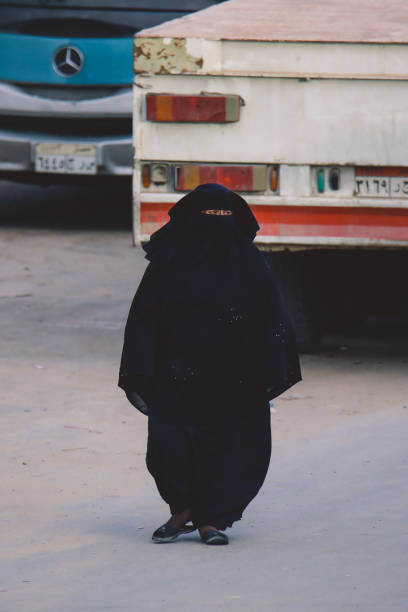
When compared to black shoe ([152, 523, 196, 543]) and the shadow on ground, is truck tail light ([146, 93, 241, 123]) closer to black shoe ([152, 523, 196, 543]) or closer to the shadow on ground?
black shoe ([152, 523, 196, 543])

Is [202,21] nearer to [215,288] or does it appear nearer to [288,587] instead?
[215,288]

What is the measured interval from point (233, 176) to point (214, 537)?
2.85m

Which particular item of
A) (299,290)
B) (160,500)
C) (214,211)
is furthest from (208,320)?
(299,290)

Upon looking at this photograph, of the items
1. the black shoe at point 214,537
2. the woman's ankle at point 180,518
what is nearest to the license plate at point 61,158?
the woman's ankle at point 180,518

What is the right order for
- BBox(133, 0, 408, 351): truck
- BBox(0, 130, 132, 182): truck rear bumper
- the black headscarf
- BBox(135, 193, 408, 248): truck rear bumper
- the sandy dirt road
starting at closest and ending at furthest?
1. the sandy dirt road
2. the black headscarf
3. BBox(133, 0, 408, 351): truck
4. BBox(135, 193, 408, 248): truck rear bumper
5. BBox(0, 130, 132, 182): truck rear bumper

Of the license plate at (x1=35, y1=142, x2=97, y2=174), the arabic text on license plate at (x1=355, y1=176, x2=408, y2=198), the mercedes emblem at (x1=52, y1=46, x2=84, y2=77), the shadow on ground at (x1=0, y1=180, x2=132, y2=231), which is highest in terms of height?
the mercedes emblem at (x1=52, y1=46, x2=84, y2=77)

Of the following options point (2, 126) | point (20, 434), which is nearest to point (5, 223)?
point (2, 126)

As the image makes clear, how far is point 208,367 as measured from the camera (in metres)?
4.95

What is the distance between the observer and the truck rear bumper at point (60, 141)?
11688 millimetres

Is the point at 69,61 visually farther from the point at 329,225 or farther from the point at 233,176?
the point at 329,225

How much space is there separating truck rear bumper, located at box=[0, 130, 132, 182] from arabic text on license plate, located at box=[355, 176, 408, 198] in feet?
14.9

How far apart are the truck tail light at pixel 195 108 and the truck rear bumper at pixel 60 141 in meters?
4.31

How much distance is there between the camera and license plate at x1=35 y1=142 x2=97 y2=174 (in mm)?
11727

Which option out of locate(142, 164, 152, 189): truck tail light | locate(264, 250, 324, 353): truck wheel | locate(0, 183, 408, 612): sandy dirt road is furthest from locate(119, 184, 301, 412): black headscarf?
locate(264, 250, 324, 353): truck wheel
